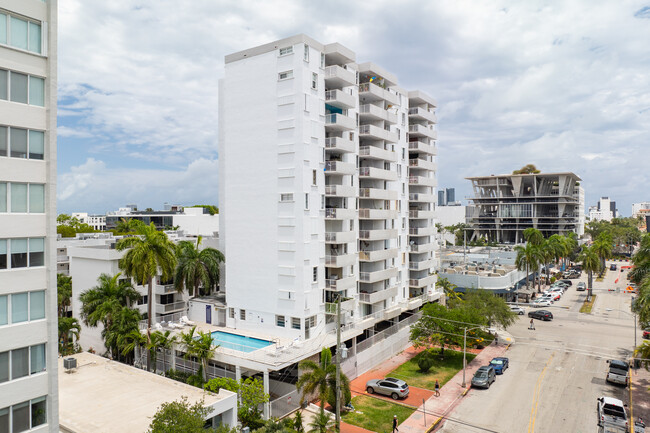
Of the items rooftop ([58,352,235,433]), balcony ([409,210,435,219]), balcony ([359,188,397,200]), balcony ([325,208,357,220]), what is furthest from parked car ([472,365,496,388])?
balcony ([409,210,435,219])

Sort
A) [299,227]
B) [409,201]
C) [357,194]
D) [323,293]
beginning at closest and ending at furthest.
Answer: [299,227] → [323,293] → [357,194] → [409,201]

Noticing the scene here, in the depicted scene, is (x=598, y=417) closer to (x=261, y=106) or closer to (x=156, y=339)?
(x=156, y=339)

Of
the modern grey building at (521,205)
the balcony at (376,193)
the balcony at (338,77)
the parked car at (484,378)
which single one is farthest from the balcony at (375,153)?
the modern grey building at (521,205)

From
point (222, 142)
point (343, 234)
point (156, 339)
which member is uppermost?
point (222, 142)

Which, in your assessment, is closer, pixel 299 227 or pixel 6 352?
pixel 6 352

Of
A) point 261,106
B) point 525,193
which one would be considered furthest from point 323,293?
point 525,193

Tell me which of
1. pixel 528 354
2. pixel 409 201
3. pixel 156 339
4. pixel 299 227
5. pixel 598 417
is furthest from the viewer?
pixel 409 201

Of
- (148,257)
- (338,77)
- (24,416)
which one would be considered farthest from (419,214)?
(24,416)

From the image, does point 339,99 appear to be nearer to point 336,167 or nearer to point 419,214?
point 336,167
